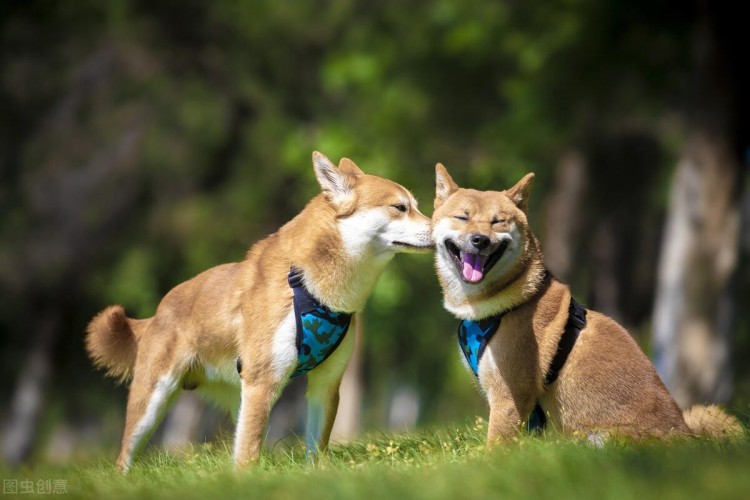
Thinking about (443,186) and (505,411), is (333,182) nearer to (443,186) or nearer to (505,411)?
(443,186)

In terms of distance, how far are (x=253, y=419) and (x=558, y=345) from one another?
2039 mm

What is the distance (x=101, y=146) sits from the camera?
869 inches

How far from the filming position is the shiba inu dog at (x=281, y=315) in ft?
21.5

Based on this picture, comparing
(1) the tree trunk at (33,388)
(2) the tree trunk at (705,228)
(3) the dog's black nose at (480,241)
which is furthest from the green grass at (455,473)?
(1) the tree trunk at (33,388)

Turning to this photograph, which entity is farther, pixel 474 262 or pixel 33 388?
pixel 33 388

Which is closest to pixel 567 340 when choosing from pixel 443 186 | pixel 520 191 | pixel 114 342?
pixel 520 191

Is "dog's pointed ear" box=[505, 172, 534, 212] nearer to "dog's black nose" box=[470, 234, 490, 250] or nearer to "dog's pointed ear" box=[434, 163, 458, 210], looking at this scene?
"dog's pointed ear" box=[434, 163, 458, 210]

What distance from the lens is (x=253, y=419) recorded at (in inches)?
255

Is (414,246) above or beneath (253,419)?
above

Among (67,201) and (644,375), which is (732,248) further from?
(67,201)

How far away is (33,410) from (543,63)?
1496cm

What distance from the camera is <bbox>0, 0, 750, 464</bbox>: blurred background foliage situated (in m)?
16.9

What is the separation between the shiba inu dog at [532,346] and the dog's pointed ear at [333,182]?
821 mm

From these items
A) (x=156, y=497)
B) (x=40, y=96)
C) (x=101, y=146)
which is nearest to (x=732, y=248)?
(x=156, y=497)
